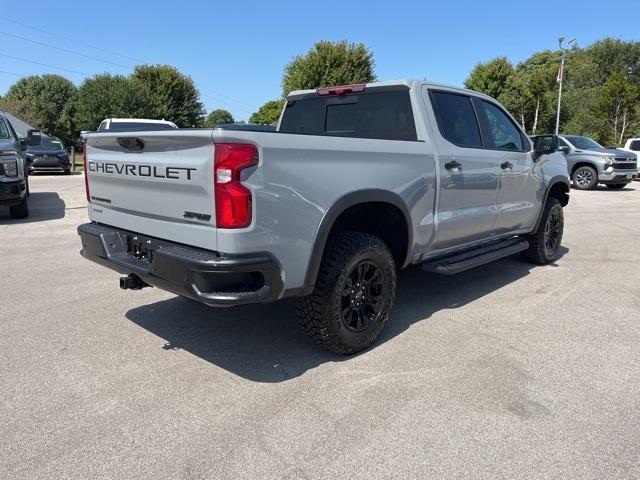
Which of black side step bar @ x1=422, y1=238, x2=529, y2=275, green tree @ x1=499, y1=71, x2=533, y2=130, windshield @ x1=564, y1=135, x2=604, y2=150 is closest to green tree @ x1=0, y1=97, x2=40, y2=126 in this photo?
green tree @ x1=499, y1=71, x2=533, y2=130

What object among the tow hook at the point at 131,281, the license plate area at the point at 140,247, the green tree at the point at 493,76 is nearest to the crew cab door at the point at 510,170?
the license plate area at the point at 140,247

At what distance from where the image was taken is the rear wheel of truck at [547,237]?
599cm

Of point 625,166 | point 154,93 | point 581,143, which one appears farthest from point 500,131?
point 154,93

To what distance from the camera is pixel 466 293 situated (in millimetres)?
4961

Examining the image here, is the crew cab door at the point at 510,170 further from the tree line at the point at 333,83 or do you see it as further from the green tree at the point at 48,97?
the green tree at the point at 48,97

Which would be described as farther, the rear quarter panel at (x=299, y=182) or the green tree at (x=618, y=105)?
the green tree at (x=618, y=105)

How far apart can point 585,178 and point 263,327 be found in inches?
631

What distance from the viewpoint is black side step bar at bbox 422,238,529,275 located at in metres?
4.11

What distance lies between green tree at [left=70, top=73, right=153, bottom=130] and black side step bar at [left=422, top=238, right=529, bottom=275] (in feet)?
139

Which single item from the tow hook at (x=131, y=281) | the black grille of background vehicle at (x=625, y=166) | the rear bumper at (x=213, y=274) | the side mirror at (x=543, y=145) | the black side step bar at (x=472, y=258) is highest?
the side mirror at (x=543, y=145)

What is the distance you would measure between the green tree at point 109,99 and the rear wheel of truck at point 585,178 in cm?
3629

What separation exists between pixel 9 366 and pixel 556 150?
225 inches

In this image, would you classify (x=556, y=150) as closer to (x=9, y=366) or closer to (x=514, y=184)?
(x=514, y=184)

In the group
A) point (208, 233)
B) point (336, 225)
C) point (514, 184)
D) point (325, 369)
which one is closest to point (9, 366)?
point (208, 233)
